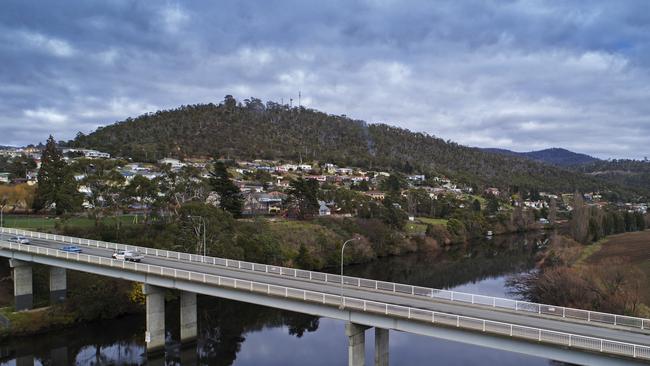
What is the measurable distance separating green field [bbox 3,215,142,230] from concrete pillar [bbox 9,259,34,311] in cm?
1951

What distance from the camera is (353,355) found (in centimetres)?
3562

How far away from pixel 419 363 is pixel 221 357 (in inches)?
679

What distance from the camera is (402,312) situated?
32.0 m

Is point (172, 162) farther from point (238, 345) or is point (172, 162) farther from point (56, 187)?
point (238, 345)

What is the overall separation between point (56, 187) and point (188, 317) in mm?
45492

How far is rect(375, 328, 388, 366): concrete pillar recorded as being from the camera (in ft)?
121

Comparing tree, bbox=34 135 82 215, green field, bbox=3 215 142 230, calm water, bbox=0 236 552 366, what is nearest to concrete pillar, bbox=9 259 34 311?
calm water, bbox=0 236 552 366

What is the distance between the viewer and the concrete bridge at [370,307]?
1085 inches

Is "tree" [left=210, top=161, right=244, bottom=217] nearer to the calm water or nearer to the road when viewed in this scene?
the calm water

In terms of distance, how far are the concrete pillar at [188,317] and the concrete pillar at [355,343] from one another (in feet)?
61.6

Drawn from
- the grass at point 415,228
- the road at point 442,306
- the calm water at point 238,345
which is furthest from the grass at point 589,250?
the road at point 442,306

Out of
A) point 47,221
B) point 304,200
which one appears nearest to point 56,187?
point 47,221

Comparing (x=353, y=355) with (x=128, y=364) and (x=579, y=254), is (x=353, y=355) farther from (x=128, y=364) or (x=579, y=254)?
(x=579, y=254)

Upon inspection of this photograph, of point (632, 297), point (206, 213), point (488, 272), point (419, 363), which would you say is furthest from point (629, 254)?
point (206, 213)
